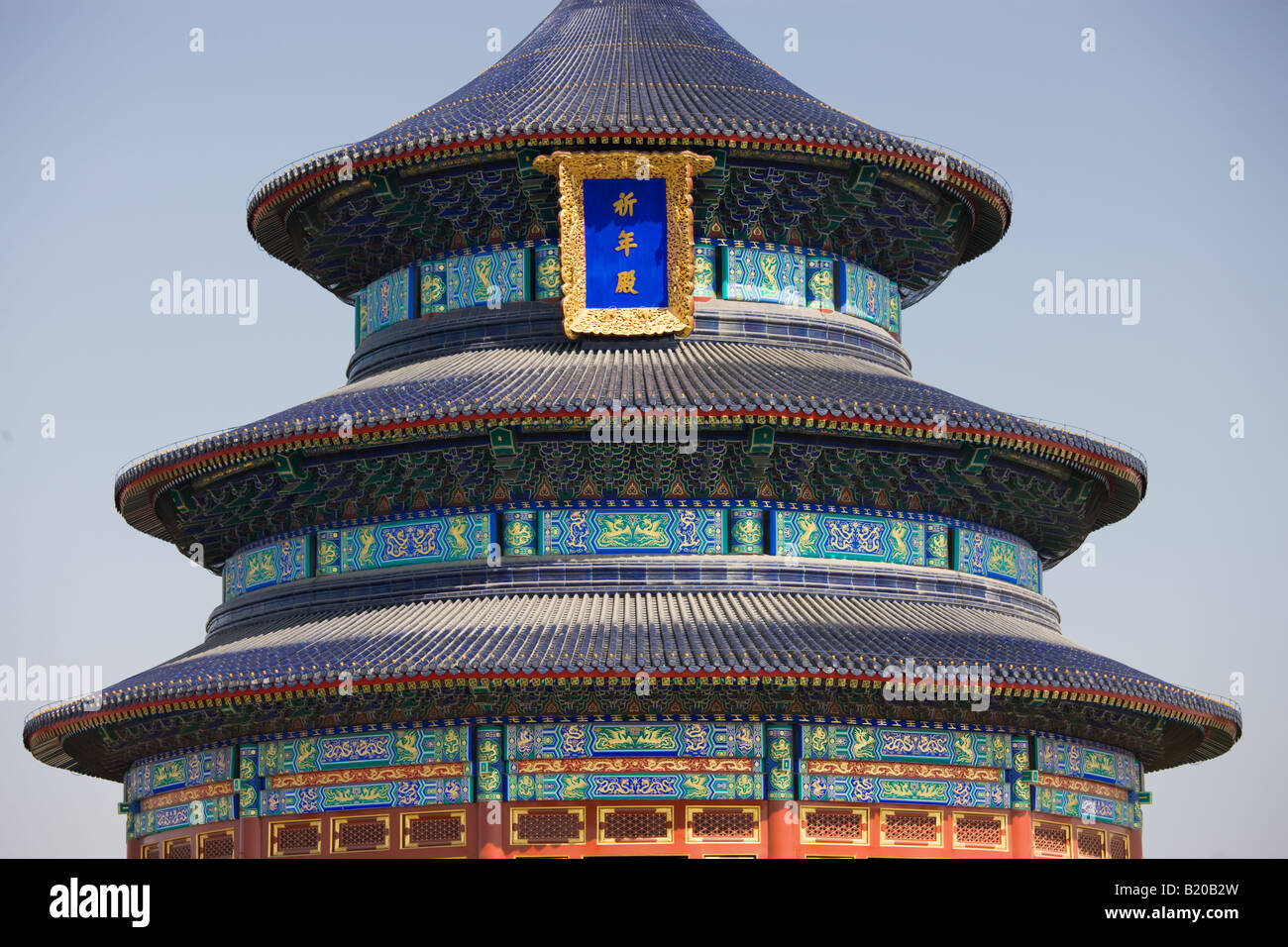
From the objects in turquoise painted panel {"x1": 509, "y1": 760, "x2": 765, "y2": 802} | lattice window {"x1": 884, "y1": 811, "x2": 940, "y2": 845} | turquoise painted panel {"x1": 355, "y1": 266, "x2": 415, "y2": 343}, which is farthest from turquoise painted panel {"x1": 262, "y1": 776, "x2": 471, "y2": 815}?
turquoise painted panel {"x1": 355, "y1": 266, "x2": 415, "y2": 343}

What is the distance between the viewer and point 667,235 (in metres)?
37.4

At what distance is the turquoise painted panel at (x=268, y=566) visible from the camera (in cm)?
3653

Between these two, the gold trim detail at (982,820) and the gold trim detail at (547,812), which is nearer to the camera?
Result: the gold trim detail at (547,812)

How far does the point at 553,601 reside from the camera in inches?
1339

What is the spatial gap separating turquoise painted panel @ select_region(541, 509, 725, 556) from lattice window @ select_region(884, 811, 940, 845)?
16.1 ft

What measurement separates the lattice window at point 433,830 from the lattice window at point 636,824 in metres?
2.14

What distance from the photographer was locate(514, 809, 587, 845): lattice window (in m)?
32.2

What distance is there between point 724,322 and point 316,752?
402 inches

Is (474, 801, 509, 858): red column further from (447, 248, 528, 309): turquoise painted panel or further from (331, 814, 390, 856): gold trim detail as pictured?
(447, 248, 528, 309): turquoise painted panel

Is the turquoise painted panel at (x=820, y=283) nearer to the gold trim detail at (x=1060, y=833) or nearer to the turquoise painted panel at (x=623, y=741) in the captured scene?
the turquoise painted panel at (x=623, y=741)

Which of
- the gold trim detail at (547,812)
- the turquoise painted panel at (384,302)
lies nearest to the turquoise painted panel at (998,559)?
the gold trim detail at (547,812)

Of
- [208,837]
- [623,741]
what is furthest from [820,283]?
[208,837]

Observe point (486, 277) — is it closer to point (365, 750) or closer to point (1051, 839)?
point (365, 750)

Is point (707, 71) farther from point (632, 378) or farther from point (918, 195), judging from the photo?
point (632, 378)
